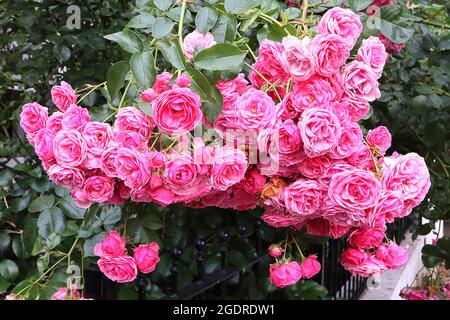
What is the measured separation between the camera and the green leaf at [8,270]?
174cm

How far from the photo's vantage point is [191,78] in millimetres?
899

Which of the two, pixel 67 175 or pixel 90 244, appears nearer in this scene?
pixel 67 175

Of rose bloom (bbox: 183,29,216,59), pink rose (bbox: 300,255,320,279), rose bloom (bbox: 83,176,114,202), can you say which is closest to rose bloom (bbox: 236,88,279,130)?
rose bloom (bbox: 183,29,216,59)

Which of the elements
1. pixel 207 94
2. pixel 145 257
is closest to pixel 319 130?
pixel 207 94

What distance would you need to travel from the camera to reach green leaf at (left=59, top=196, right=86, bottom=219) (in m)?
1.45

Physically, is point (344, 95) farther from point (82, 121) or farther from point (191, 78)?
point (82, 121)

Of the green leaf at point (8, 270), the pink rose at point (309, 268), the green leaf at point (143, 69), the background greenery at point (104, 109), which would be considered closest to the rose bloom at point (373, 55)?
the background greenery at point (104, 109)

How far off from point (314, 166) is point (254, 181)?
0.11m

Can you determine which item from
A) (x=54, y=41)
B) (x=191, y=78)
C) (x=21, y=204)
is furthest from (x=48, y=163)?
(x=54, y=41)

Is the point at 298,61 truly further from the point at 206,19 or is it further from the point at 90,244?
the point at 90,244

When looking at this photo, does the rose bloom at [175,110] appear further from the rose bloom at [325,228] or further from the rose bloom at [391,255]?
the rose bloom at [391,255]

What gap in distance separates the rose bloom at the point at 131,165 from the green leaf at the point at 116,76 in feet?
0.48

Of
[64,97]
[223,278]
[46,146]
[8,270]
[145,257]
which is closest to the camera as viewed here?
[46,146]

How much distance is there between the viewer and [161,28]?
1.00 meters
